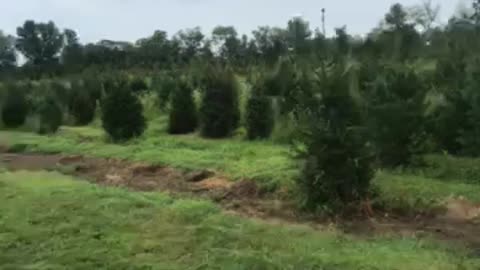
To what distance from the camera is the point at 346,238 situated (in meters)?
8.70

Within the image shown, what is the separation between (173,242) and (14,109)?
2512 cm

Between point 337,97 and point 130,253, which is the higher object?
point 337,97

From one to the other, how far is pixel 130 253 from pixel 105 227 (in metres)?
1.40

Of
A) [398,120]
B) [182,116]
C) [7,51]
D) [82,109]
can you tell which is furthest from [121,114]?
[7,51]

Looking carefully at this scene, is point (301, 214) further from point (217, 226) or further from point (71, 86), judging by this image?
point (71, 86)

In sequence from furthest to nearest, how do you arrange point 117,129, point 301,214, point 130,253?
1. point 117,129
2. point 301,214
3. point 130,253

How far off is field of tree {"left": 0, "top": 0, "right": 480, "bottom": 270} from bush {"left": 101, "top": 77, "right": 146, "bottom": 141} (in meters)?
0.04

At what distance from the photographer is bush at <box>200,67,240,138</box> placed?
21438 mm

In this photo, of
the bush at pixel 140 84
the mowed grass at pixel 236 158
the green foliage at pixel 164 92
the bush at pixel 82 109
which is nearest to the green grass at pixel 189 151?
the mowed grass at pixel 236 158

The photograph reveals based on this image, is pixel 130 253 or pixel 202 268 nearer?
pixel 202 268

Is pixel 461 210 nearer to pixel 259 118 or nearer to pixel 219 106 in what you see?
pixel 259 118

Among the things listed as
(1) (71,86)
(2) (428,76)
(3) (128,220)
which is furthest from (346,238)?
(1) (71,86)

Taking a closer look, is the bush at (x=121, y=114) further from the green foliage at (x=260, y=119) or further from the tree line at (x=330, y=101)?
the green foliage at (x=260, y=119)

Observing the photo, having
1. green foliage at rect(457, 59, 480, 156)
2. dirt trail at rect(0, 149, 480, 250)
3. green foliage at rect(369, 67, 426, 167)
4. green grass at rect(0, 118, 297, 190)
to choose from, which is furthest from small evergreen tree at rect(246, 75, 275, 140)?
green foliage at rect(457, 59, 480, 156)
